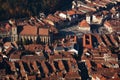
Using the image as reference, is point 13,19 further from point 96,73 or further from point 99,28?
point 96,73

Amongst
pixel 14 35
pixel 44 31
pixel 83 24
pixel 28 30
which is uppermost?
pixel 28 30

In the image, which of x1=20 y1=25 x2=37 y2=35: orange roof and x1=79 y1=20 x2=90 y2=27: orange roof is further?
x1=79 y1=20 x2=90 y2=27: orange roof

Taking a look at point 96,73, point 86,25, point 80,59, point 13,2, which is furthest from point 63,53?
point 13,2

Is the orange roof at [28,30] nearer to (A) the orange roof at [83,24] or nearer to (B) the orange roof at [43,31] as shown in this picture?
(B) the orange roof at [43,31]

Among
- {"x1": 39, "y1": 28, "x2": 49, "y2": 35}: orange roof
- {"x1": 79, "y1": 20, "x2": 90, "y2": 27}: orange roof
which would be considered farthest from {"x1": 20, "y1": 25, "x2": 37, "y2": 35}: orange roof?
{"x1": 79, "y1": 20, "x2": 90, "y2": 27}: orange roof

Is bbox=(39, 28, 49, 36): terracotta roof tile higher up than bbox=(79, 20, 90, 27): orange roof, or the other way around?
bbox=(39, 28, 49, 36): terracotta roof tile

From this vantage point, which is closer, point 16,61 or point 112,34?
point 16,61

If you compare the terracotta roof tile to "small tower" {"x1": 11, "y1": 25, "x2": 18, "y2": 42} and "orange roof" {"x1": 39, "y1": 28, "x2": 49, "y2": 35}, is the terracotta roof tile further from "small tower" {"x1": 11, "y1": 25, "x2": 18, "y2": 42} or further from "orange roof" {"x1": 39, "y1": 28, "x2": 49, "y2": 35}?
"small tower" {"x1": 11, "y1": 25, "x2": 18, "y2": 42}

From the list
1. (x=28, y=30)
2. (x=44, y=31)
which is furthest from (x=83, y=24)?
(x=28, y=30)

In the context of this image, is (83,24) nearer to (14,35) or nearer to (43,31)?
(43,31)

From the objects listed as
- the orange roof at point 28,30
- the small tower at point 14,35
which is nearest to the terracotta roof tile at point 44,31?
the orange roof at point 28,30

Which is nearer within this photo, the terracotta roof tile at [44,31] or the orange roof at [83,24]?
the terracotta roof tile at [44,31]
